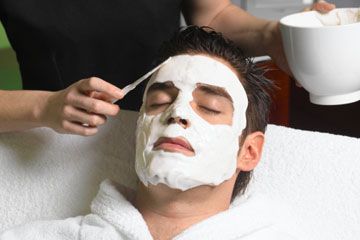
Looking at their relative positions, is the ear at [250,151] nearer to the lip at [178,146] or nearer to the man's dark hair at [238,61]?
the man's dark hair at [238,61]

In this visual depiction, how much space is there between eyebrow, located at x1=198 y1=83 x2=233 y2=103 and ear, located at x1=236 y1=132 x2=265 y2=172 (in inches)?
4.0

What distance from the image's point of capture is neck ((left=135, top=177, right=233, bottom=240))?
1030mm

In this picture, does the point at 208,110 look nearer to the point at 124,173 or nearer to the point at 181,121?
the point at 181,121

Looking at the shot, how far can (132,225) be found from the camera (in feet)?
3.47

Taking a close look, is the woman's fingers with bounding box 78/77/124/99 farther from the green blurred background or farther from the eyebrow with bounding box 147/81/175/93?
the green blurred background

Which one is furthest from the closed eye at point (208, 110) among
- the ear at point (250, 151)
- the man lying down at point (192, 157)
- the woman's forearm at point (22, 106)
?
the woman's forearm at point (22, 106)

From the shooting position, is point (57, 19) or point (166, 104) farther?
point (57, 19)

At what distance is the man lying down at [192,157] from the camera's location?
965 millimetres

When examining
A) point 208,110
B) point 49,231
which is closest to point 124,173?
point 49,231

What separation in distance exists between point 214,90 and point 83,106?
24 cm

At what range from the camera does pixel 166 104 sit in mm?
1034

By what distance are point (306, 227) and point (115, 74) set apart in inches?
22.7

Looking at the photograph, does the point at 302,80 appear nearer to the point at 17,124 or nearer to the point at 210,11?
the point at 210,11

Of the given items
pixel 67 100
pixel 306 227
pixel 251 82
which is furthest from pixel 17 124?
pixel 306 227
